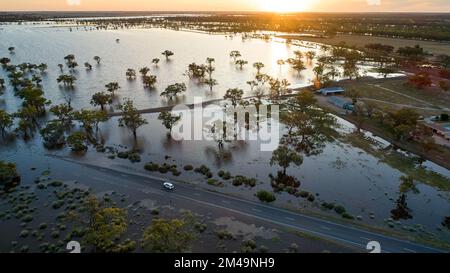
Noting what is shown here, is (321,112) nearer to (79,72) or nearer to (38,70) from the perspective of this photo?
(79,72)

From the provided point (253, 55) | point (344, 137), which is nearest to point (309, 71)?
point (253, 55)

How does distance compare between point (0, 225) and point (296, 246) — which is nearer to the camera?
point (296, 246)

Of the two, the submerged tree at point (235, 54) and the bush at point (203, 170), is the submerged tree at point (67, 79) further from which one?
the submerged tree at point (235, 54)

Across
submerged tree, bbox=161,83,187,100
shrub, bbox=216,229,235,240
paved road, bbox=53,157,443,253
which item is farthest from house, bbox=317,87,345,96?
shrub, bbox=216,229,235,240

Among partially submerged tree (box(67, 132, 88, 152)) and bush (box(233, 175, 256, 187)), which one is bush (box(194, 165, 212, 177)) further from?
partially submerged tree (box(67, 132, 88, 152))

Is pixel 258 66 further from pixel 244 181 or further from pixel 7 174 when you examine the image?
pixel 7 174
